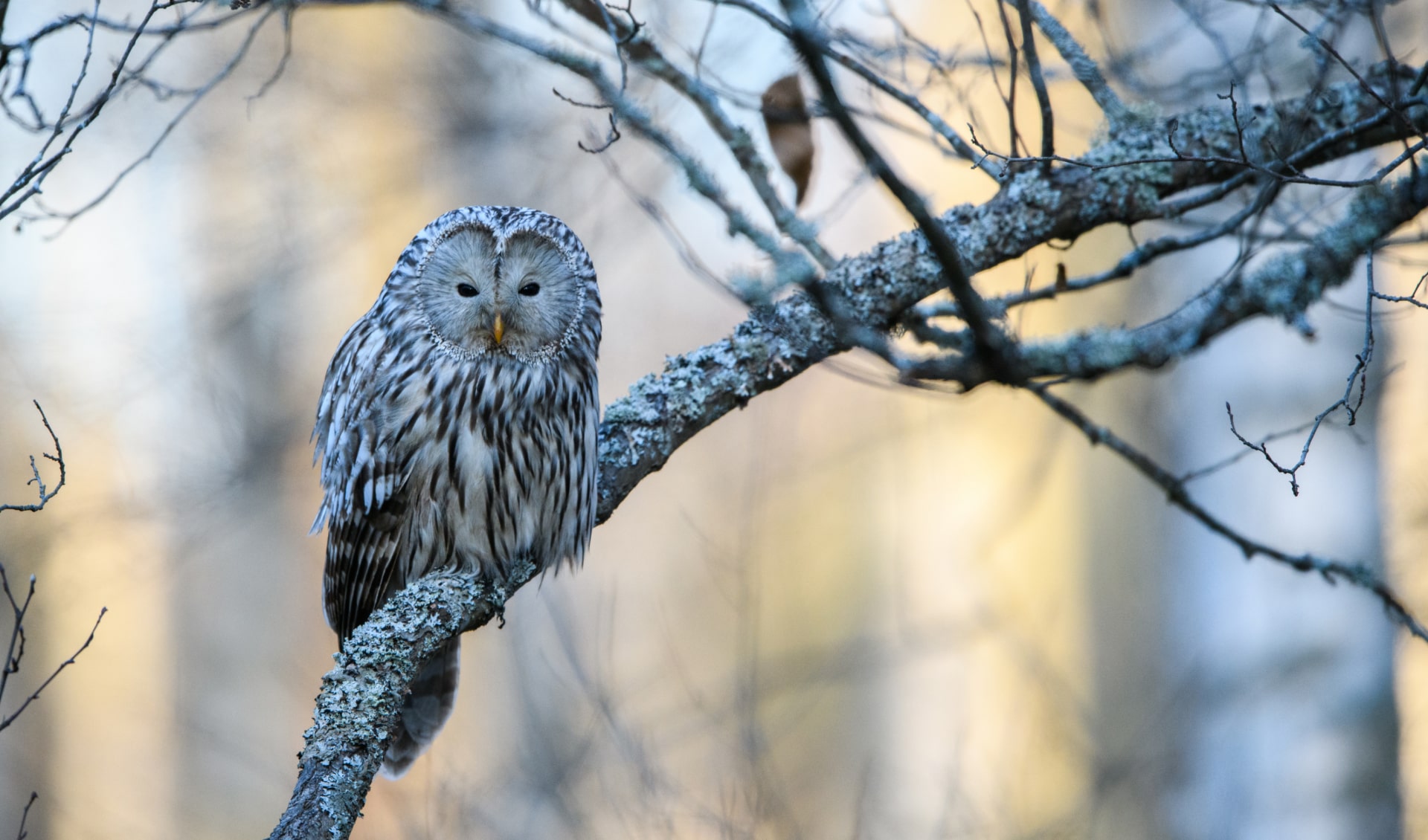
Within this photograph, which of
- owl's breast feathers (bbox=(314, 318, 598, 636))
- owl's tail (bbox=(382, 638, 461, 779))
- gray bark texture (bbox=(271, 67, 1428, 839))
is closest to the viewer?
gray bark texture (bbox=(271, 67, 1428, 839))

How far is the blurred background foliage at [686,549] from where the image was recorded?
12.9 feet

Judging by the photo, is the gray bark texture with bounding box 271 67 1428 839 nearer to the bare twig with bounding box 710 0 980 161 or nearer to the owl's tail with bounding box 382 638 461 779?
the bare twig with bounding box 710 0 980 161

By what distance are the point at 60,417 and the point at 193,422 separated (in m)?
0.68

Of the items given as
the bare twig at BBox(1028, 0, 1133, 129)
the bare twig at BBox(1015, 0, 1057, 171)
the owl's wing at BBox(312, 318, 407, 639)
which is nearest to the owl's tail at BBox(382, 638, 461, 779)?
the owl's wing at BBox(312, 318, 407, 639)

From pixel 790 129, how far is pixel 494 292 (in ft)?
2.70

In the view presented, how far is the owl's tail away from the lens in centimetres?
299

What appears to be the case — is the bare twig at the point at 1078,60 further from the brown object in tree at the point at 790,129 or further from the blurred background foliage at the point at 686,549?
the blurred background foliage at the point at 686,549

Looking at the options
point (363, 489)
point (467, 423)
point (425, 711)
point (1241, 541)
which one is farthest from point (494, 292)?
point (1241, 541)

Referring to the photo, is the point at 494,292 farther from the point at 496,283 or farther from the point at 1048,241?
the point at 1048,241

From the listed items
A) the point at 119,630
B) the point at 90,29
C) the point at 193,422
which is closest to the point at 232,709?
the point at 119,630

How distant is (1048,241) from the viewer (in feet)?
8.05

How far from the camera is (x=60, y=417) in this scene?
567 cm

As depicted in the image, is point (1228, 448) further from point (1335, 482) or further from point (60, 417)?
point (60, 417)


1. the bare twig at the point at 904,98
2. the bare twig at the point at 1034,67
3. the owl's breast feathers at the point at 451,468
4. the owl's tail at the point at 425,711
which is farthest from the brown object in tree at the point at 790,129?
the owl's tail at the point at 425,711
